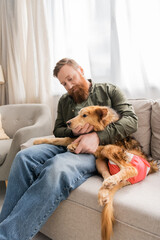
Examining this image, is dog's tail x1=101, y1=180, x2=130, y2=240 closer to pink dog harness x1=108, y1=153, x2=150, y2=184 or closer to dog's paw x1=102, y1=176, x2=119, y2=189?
dog's paw x1=102, y1=176, x2=119, y2=189

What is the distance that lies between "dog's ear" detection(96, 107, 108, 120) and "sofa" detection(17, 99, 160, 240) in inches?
16.1

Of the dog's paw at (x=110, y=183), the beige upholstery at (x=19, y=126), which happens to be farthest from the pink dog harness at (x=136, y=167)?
the beige upholstery at (x=19, y=126)

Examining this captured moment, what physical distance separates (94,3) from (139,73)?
988 millimetres

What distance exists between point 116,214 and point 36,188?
1.46 ft

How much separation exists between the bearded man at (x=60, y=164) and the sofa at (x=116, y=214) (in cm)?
8

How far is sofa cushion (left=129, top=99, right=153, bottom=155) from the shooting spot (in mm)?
1667

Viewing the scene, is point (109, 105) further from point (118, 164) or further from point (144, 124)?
point (118, 164)

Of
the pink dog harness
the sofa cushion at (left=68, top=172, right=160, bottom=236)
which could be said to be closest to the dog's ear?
the pink dog harness

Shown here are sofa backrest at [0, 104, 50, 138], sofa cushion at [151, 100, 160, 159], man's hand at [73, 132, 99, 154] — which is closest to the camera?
man's hand at [73, 132, 99, 154]

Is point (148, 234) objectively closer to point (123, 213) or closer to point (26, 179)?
point (123, 213)

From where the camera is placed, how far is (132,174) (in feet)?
3.79

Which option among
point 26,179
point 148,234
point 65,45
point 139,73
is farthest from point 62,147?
point 65,45

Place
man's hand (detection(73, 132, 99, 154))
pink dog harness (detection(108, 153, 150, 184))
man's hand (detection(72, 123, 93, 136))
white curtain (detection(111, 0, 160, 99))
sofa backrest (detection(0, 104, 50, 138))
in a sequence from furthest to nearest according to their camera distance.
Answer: sofa backrest (detection(0, 104, 50, 138)), white curtain (detection(111, 0, 160, 99)), man's hand (detection(72, 123, 93, 136)), man's hand (detection(73, 132, 99, 154)), pink dog harness (detection(108, 153, 150, 184))

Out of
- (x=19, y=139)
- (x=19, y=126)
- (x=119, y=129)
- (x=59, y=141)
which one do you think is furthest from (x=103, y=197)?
(x=19, y=126)
